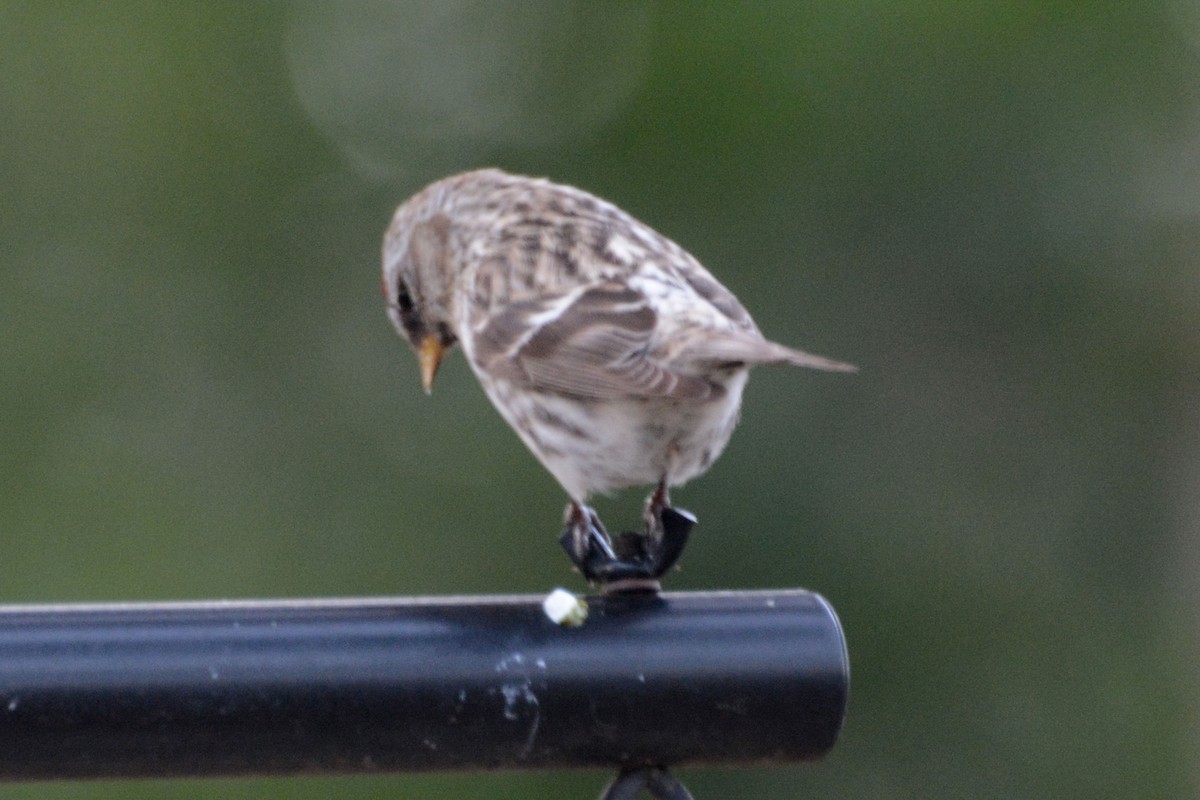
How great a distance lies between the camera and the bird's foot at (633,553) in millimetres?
2131

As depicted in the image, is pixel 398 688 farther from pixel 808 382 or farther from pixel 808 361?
pixel 808 382

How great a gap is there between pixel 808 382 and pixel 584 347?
254 cm

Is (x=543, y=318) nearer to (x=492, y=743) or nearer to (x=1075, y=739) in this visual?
(x=492, y=743)

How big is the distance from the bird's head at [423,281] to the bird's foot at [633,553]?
161cm

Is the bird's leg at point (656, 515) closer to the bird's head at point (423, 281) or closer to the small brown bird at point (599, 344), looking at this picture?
the small brown bird at point (599, 344)

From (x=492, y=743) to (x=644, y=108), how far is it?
452cm

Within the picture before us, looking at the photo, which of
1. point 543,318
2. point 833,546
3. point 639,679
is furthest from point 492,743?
point 833,546

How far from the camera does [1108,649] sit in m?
5.94

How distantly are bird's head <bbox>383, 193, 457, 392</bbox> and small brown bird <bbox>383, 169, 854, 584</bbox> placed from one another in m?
0.08

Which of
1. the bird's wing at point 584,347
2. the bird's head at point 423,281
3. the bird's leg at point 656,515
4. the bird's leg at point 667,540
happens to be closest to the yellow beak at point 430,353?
the bird's head at point 423,281

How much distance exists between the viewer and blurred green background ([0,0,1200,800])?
574 cm

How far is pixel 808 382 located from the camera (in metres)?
5.68

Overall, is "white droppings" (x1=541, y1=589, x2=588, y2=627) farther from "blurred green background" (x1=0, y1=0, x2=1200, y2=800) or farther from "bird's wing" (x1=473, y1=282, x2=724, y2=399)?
"blurred green background" (x1=0, y1=0, x2=1200, y2=800)

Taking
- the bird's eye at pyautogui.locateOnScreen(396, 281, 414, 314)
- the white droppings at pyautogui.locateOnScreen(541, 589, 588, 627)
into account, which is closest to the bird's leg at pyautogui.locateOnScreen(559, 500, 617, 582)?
the white droppings at pyautogui.locateOnScreen(541, 589, 588, 627)
